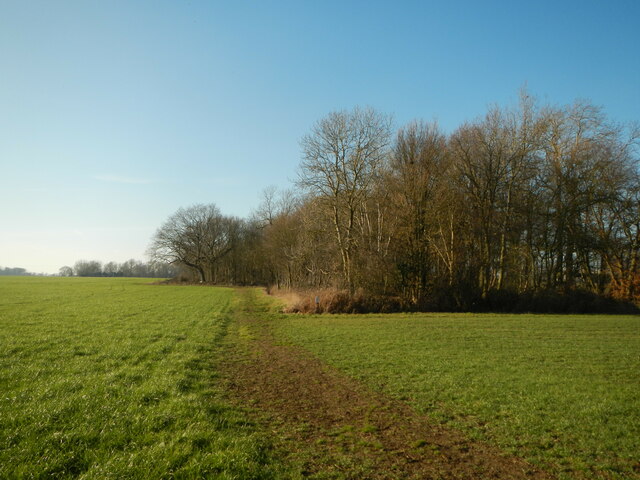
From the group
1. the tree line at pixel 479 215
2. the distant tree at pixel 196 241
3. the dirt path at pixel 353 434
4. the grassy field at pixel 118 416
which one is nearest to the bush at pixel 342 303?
the tree line at pixel 479 215

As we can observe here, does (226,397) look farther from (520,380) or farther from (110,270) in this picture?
(110,270)

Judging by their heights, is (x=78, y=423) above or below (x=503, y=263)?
below

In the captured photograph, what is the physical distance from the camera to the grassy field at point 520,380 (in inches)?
217

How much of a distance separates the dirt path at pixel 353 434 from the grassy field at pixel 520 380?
536mm

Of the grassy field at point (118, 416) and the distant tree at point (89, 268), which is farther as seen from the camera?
the distant tree at point (89, 268)

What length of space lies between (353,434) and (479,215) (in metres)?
28.1

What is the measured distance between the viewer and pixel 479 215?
3062 centimetres

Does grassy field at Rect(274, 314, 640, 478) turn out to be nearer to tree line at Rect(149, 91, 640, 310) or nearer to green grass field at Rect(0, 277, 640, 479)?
green grass field at Rect(0, 277, 640, 479)

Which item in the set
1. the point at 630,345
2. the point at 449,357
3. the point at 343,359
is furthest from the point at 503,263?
the point at 343,359

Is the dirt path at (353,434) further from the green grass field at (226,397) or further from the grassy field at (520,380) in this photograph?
the grassy field at (520,380)

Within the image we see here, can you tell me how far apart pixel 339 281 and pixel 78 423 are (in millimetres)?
23087

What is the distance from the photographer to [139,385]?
300 inches

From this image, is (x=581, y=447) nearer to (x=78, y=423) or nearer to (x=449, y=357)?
(x=449, y=357)

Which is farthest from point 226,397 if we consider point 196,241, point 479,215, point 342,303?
point 196,241
